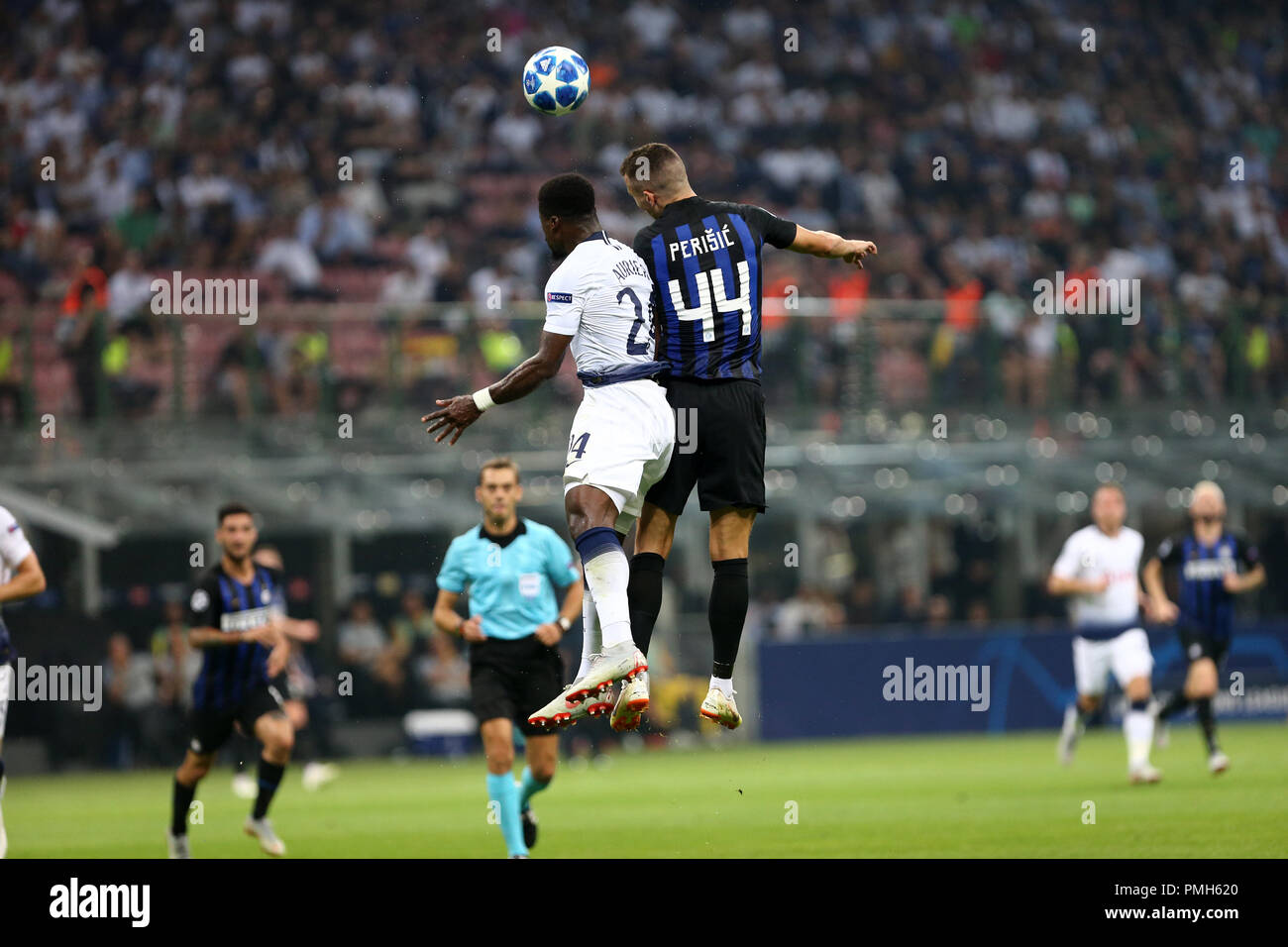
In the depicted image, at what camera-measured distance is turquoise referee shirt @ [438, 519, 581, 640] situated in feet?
39.2

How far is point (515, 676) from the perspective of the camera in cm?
1180

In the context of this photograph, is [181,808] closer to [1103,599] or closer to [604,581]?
[604,581]

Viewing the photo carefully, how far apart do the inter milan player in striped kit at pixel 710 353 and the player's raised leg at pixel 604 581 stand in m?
0.42

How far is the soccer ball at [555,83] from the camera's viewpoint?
9.65 meters

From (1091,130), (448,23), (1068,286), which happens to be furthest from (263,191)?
(1091,130)

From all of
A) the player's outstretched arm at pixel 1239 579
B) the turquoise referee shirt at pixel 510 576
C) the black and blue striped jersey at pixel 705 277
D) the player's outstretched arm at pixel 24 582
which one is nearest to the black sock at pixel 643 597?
the black and blue striped jersey at pixel 705 277

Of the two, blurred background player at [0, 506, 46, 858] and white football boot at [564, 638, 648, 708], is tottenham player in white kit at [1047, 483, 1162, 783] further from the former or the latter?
blurred background player at [0, 506, 46, 858]

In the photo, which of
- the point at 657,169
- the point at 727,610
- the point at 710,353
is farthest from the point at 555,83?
the point at 727,610

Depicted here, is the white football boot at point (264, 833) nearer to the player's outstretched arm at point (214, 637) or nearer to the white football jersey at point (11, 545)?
the player's outstretched arm at point (214, 637)

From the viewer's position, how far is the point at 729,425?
31.1 feet

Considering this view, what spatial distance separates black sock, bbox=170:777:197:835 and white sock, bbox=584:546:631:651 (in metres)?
4.58

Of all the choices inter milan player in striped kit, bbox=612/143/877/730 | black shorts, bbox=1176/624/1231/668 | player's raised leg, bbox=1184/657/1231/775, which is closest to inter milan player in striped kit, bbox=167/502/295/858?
inter milan player in striped kit, bbox=612/143/877/730
